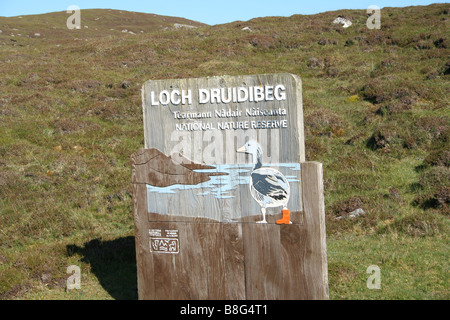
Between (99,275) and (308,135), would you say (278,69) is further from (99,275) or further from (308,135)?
(99,275)

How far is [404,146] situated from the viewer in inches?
482

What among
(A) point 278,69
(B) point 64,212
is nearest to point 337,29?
(A) point 278,69

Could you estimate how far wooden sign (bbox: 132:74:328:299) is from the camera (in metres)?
5.31

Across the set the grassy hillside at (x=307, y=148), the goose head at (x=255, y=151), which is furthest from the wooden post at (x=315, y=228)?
the grassy hillside at (x=307, y=148)

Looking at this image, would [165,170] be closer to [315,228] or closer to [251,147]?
[251,147]

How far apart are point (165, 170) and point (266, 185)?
138cm

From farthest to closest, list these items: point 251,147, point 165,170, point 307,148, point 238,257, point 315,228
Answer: point 307,148, point 165,170, point 238,257, point 251,147, point 315,228

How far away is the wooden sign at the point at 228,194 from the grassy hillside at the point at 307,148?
115 centimetres

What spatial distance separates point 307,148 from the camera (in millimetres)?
13242

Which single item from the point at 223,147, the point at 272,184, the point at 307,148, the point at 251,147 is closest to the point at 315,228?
the point at 272,184

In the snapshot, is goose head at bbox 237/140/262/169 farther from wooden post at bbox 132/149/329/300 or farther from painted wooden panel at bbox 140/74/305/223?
wooden post at bbox 132/149/329/300

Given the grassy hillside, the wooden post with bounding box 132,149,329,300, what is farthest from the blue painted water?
the grassy hillside

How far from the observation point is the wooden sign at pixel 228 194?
531 cm
